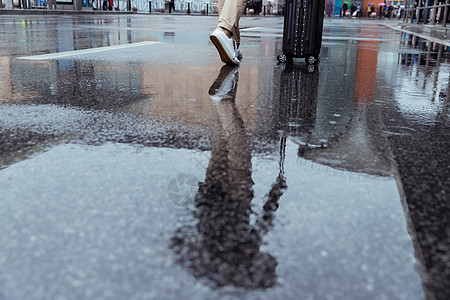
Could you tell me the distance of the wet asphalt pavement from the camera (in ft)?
2.22

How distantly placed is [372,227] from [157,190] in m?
0.46

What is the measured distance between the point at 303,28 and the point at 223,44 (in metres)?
0.70

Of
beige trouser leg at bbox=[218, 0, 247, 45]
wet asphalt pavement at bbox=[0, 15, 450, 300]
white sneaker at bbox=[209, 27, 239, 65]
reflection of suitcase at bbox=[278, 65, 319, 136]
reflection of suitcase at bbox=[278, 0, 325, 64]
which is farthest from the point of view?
reflection of suitcase at bbox=[278, 0, 325, 64]

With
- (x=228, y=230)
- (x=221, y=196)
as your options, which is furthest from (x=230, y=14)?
(x=228, y=230)

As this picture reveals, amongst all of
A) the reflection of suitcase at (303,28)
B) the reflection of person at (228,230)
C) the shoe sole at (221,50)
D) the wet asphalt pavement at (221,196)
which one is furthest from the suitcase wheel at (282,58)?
the reflection of person at (228,230)

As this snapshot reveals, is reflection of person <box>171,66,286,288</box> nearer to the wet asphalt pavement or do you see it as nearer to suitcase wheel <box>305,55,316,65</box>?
the wet asphalt pavement

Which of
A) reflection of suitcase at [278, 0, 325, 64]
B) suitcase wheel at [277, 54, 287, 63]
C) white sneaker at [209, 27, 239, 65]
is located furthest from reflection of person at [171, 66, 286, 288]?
suitcase wheel at [277, 54, 287, 63]

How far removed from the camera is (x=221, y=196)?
38.2 inches

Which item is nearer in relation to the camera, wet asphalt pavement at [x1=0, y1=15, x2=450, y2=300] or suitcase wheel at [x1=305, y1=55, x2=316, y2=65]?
wet asphalt pavement at [x1=0, y1=15, x2=450, y2=300]

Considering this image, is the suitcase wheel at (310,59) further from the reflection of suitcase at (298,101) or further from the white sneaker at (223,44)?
the white sneaker at (223,44)

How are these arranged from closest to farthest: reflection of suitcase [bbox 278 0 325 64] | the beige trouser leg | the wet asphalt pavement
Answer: the wet asphalt pavement
the beige trouser leg
reflection of suitcase [bbox 278 0 325 64]

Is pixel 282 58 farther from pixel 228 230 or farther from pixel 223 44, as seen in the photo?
pixel 228 230

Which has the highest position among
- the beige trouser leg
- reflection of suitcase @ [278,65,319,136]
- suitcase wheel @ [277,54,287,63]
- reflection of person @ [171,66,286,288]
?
the beige trouser leg

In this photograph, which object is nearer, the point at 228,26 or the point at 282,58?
the point at 228,26
